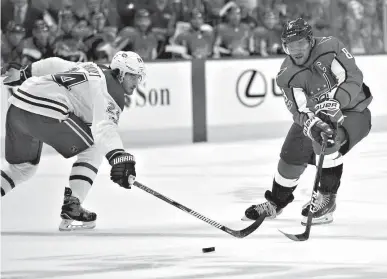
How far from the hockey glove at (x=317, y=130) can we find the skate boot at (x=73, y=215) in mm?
1081

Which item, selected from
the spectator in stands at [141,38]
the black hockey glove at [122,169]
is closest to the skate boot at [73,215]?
the black hockey glove at [122,169]

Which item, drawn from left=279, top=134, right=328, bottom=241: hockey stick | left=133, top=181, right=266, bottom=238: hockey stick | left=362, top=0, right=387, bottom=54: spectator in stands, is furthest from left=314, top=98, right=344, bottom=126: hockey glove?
left=362, top=0, right=387, bottom=54: spectator in stands

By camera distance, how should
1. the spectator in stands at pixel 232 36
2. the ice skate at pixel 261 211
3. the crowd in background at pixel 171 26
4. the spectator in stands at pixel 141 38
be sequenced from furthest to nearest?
1. the spectator in stands at pixel 232 36
2. the spectator in stands at pixel 141 38
3. the crowd in background at pixel 171 26
4. the ice skate at pixel 261 211

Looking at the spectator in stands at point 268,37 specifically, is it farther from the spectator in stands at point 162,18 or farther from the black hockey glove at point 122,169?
the black hockey glove at point 122,169

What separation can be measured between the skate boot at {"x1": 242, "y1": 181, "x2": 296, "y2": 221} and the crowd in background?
135 inches

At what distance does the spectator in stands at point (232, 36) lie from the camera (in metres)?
8.56

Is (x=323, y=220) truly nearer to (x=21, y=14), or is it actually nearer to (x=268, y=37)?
(x=21, y=14)

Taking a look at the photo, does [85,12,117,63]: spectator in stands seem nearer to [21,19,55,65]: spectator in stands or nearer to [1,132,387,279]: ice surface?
[21,19,55,65]: spectator in stands

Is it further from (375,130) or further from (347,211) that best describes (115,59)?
(375,130)

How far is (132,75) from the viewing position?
163 inches

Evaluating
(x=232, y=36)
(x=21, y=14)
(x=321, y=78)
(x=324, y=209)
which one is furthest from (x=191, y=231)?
(x=232, y=36)

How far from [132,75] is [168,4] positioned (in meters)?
4.37

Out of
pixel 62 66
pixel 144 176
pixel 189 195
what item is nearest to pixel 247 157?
pixel 144 176

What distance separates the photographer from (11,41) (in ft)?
24.5
